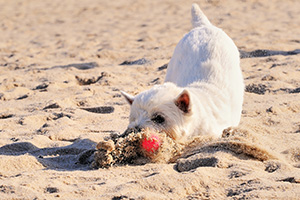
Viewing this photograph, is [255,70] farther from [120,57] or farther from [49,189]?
[49,189]

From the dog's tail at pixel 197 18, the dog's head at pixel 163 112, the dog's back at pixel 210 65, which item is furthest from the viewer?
the dog's tail at pixel 197 18

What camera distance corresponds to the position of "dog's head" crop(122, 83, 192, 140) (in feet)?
15.1

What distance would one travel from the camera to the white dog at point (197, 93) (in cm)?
465

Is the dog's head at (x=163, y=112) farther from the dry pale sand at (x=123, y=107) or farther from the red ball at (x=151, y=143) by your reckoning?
the dry pale sand at (x=123, y=107)

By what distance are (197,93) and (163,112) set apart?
83cm

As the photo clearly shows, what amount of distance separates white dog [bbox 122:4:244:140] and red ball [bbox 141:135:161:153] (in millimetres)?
179

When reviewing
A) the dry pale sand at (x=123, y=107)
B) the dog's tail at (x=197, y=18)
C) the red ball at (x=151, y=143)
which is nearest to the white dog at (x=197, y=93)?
the dog's tail at (x=197, y=18)

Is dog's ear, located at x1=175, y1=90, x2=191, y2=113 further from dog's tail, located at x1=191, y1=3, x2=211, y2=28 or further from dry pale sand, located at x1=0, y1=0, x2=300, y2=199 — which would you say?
dog's tail, located at x1=191, y1=3, x2=211, y2=28

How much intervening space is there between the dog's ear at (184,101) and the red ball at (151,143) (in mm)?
450

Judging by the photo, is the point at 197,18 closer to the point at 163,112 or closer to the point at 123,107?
the point at 123,107

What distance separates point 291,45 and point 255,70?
7.56 feet

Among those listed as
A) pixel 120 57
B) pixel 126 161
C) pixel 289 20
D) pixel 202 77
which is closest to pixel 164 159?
pixel 126 161

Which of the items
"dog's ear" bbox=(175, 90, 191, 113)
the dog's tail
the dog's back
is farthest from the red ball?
the dog's tail

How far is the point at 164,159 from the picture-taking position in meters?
4.50
